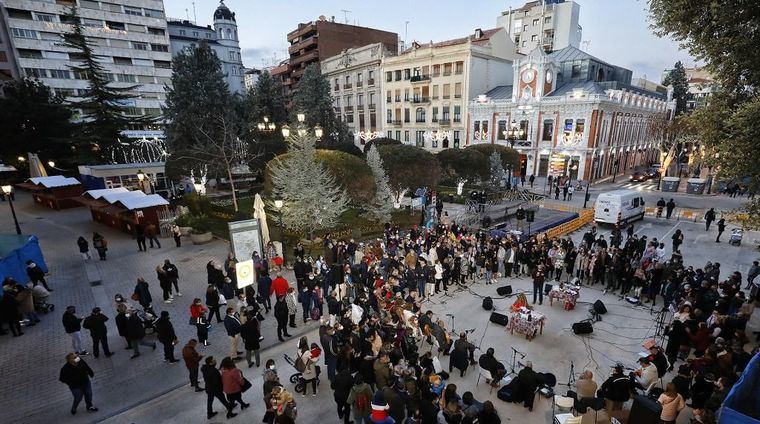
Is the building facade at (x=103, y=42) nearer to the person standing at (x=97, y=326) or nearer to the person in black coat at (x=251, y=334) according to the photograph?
the person standing at (x=97, y=326)

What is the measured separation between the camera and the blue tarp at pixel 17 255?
1250 cm

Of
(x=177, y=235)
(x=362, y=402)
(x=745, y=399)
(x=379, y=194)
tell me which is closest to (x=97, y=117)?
(x=177, y=235)

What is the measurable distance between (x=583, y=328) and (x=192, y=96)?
3799 centimetres

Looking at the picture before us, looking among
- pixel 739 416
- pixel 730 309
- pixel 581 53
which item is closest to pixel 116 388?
pixel 739 416

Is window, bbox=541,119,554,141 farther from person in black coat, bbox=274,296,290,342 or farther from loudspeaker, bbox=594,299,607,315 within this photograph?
person in black coat, bbox=274,296,290,342

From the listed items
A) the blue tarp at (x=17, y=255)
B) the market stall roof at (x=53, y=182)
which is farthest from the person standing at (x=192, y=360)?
the market stall roof at (x=53, y=182)

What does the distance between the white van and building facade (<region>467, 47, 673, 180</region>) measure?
50.4 feet

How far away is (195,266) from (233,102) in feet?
88.6

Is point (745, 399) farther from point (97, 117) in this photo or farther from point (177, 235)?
point (97, 117)

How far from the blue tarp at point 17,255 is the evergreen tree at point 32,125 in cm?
2615

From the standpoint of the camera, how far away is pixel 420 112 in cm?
5219

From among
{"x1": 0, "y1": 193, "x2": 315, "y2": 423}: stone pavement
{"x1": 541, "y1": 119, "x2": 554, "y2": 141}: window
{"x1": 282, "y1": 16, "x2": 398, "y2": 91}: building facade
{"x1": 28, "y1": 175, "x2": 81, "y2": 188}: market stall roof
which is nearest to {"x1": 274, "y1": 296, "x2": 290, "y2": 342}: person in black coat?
{"x1": 0, "y1": 193, "x2": 315, "y2": 423}: stone pavement

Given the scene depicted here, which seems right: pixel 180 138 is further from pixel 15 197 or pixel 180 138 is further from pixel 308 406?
pixel 308 406

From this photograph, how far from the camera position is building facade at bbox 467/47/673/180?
3959 centimetres
